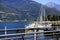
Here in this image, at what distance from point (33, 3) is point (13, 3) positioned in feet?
3.30

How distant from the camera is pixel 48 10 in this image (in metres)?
6.76

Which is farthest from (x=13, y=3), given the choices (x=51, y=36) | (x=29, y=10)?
(x=51, y=36)

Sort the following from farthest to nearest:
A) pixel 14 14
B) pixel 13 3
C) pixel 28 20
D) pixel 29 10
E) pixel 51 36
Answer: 1. pixel 13 3
2. pixel 29 10
3. pixel 14 14
4. pixel 28 20
5. pixel 51 36

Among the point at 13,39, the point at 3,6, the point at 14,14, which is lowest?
the point at 13,39

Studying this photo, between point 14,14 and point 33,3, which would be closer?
point 14,14

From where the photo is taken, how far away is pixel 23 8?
6691 millimetres

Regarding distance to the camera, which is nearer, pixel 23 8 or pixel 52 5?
pixel 23 8

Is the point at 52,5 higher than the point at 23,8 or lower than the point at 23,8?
higher

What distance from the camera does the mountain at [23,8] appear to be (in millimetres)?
6285

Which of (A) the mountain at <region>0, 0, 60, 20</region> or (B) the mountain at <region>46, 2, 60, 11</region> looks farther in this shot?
(B) the mountain at <region>46, 2, 60, 11</region>

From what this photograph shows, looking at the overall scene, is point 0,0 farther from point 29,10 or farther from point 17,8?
point 29,10

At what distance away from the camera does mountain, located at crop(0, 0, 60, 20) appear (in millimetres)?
6285

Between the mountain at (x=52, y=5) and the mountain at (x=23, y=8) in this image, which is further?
the mountain at (x=52, y=5)

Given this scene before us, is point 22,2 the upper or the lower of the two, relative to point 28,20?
upper
